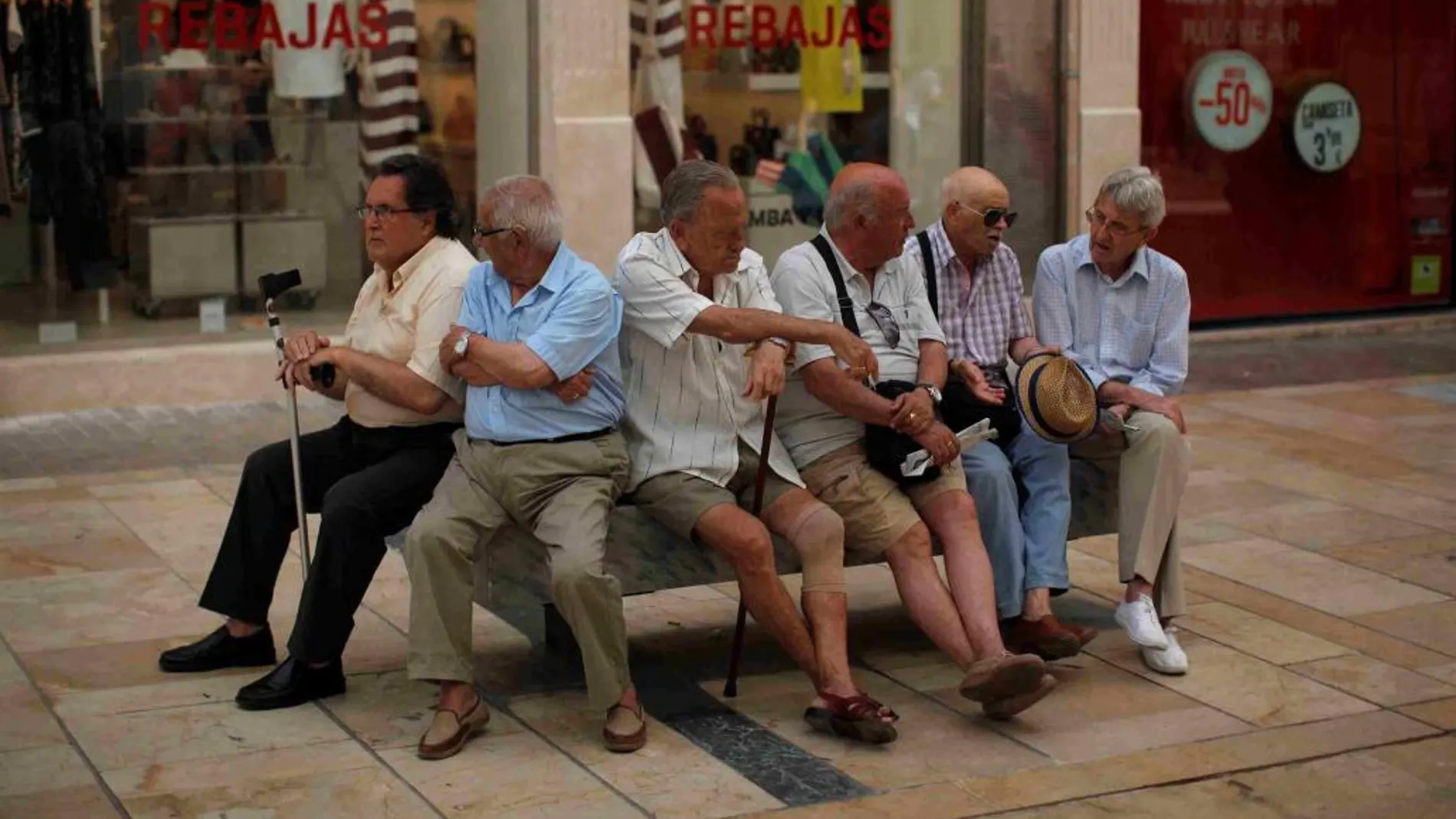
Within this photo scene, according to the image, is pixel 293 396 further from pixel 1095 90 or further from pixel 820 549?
pixel 1095 90

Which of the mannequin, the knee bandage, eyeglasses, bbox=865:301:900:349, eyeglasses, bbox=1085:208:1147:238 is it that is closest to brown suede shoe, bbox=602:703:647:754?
the knee bandage

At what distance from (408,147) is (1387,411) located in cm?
490

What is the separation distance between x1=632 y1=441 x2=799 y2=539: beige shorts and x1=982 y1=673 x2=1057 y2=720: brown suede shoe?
0.79 m

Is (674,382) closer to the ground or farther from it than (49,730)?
farther from it

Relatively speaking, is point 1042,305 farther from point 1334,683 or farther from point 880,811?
point 880,811

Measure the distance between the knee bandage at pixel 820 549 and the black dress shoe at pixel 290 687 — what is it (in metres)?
1.28

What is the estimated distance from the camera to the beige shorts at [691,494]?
579 cm

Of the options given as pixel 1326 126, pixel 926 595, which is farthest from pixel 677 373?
pixel 1326 126

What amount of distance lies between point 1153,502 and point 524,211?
6.60 ft

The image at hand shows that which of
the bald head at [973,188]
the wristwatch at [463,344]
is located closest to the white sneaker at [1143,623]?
the bald head at [973,188]

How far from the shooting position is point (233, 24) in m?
10.5

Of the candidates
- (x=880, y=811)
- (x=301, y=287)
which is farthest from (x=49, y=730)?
(x=301, y=287)

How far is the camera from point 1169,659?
20.5ft

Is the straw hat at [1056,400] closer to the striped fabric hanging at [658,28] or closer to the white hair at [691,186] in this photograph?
the white hair at [691,186]
